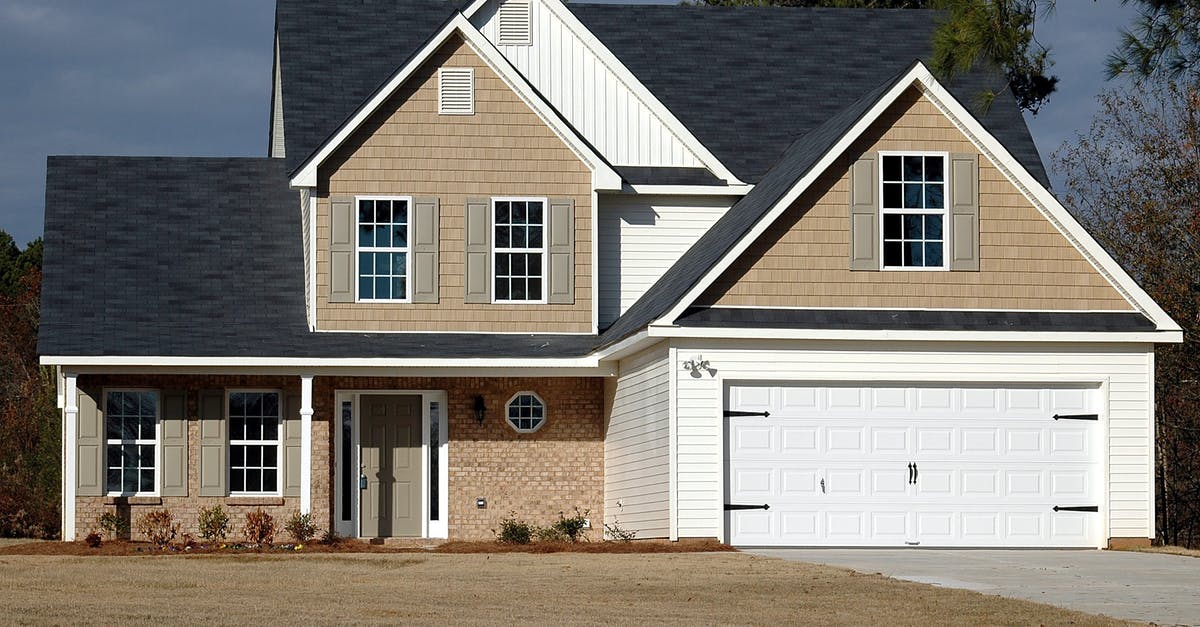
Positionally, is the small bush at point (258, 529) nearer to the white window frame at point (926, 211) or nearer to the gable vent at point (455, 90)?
the gable vent at point (455, 90)

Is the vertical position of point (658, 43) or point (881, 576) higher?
point (658, 43)

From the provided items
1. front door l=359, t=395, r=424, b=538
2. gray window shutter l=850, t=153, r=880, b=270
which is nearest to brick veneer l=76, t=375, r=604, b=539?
front door l=359, t=395, r=424, b=538

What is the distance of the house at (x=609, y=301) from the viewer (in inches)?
839

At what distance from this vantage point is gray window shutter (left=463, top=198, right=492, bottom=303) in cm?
2417

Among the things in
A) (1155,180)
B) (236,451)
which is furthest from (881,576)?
(1155,180)

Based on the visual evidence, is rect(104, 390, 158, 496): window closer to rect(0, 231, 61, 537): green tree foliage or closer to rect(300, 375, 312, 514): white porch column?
rect(300, 375, 312, 514): white porch column

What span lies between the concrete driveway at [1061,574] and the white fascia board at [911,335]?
8.52 feet

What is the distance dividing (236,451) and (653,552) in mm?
7177

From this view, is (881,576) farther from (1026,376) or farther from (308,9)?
(308,9)

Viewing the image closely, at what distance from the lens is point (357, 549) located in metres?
21.1

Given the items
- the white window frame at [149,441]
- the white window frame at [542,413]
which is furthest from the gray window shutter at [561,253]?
the white window frame at [149,441]

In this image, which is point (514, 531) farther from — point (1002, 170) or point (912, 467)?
point (1002, 170)

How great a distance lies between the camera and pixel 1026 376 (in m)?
21.5

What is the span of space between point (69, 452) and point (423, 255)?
548cm
